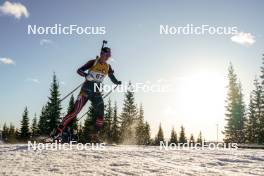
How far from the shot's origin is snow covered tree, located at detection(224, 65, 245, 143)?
48716 mm

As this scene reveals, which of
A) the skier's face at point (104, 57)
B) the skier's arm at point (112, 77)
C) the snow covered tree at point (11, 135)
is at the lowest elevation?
the snow covered tree at point (11, 135)

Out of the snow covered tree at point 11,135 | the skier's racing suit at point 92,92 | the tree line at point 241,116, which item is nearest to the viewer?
the skier's racing suit at point 92,92

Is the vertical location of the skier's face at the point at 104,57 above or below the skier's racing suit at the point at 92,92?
above

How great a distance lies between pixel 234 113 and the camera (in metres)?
49.8

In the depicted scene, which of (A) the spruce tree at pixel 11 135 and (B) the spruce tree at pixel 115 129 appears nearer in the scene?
(B) the spruce tree at pixel 115 129

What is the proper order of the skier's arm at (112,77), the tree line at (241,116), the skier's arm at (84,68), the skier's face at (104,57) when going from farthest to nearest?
the tree line at (241,116), the skier's arm at (112,77), the skier's face at (104,57), the skier's arm at (84,68)

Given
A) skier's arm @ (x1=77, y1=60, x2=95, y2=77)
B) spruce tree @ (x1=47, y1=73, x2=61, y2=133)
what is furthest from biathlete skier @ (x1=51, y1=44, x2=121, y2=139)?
spruce tree @ (x1=47, y1=73, x2=61, y2=133)

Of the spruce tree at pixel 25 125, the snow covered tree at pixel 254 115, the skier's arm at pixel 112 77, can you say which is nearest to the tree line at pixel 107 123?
the spruce tree at pixel 25 125

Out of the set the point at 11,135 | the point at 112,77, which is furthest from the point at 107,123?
the point at 112,77

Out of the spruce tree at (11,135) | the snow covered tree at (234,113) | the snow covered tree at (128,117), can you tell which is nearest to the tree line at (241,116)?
the snow covered tree at (234,113)

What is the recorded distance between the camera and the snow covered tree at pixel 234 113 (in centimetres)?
4872

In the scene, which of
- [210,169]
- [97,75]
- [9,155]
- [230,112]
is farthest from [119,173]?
[230,112]

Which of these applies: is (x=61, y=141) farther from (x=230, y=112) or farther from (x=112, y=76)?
(x=230, y=112)

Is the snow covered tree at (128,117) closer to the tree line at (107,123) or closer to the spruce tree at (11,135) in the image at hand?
the tree line at (107,123)
